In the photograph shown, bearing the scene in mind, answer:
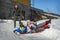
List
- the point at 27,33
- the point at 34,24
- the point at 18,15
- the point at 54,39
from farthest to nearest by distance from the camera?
the point at 18,15
the point at 34,24
the point at 27,33
the point at 54,39

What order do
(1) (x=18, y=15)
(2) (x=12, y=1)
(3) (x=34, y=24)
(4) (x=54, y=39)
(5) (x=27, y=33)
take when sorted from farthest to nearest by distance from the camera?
(2) (x=12, y=1) < (1) (x=18, y=15) < (3) (x=34, y=24) < (5) (x=27, y=33) < (4) (x=54, y=39)

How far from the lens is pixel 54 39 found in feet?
38.4

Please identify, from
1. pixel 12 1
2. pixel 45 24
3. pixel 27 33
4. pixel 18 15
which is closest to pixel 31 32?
pixel 27 33

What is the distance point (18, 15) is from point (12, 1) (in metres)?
24.4

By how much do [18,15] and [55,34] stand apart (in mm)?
6606

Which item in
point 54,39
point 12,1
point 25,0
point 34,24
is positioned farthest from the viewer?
point 12,1

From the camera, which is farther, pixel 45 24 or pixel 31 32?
pixel 45 24

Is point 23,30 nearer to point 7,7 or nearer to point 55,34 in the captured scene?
point 55,34

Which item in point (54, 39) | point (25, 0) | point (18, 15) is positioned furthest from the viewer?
point (25, 0)

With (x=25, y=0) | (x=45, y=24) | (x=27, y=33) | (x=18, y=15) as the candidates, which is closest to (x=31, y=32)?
(x=27, y=33)

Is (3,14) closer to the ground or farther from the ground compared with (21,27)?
closer to the ground

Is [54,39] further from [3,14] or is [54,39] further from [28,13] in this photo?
[28,13]

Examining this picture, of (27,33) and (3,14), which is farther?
(3,14)

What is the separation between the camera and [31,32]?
15.5m
